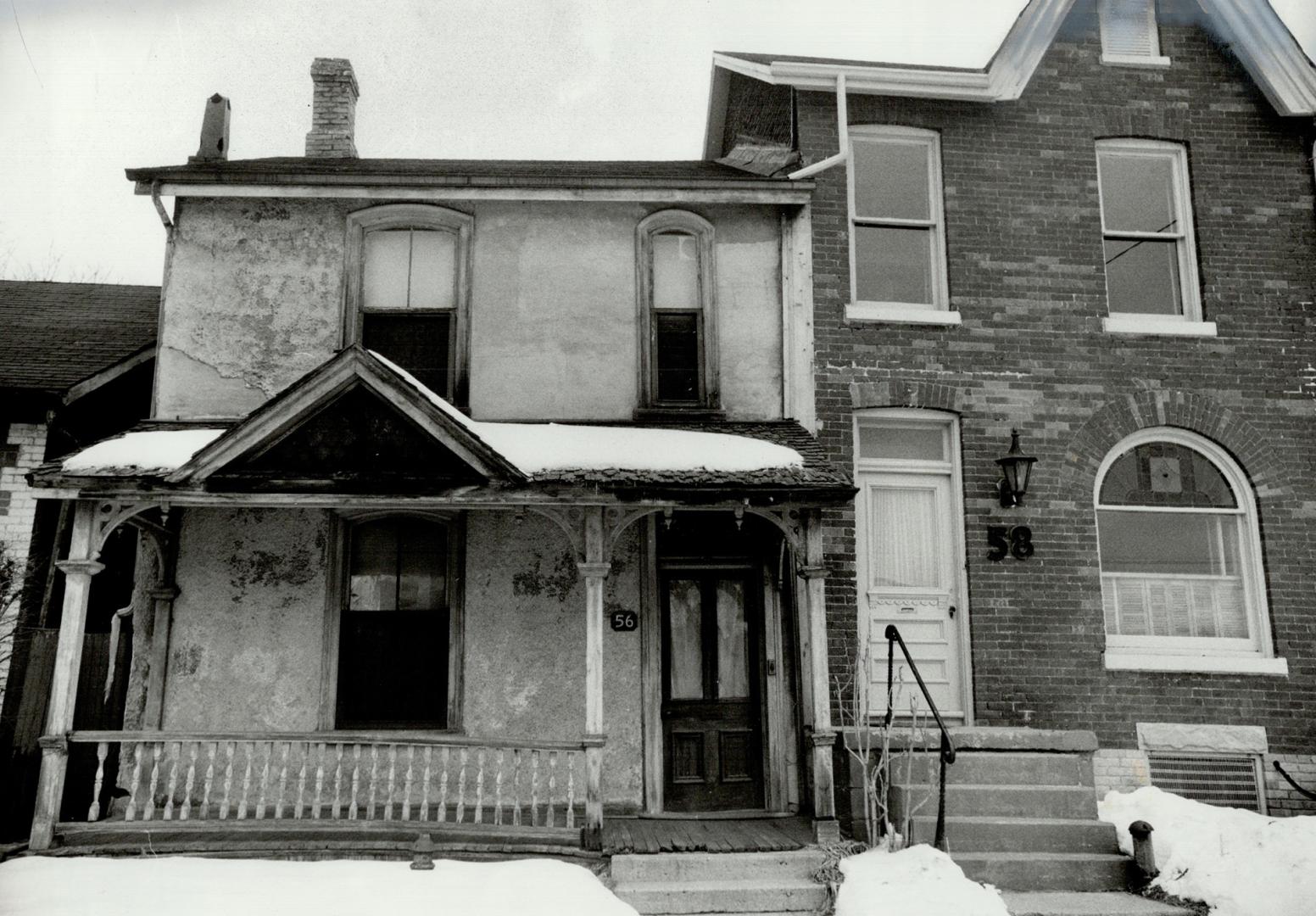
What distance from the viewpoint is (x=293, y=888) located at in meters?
6.57

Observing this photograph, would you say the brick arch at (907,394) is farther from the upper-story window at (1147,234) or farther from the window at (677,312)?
the upper-story window at (1147,234)

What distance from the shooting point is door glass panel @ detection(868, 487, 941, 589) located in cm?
946

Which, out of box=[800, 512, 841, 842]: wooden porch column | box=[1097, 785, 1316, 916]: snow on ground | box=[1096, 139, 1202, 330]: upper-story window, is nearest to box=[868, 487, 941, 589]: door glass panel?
box=[800, 512, 841, 842]: wooden porch column

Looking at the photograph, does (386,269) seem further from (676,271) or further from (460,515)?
(676,271)

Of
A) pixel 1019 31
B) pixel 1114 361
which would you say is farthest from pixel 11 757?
pixel 1019 31

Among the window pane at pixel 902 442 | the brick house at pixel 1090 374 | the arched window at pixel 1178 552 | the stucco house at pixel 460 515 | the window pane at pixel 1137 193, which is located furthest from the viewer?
the window pane at pixel 1137 193

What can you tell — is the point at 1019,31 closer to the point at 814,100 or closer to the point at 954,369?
the point at 814,100

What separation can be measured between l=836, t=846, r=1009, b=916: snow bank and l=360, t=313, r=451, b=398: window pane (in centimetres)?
571

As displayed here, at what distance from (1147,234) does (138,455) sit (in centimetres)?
953

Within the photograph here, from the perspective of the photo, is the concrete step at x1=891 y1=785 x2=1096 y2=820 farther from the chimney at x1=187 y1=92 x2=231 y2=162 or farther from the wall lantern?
the chimney at x1=187 y1=92 x2=231 y2=162

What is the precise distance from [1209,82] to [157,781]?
39.7ft

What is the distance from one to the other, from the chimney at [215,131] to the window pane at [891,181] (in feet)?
21.8

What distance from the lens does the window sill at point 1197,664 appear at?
918cm

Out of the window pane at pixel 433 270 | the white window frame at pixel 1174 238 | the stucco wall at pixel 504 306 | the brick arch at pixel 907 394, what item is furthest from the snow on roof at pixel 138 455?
the white window frame at pixel 1174 238
